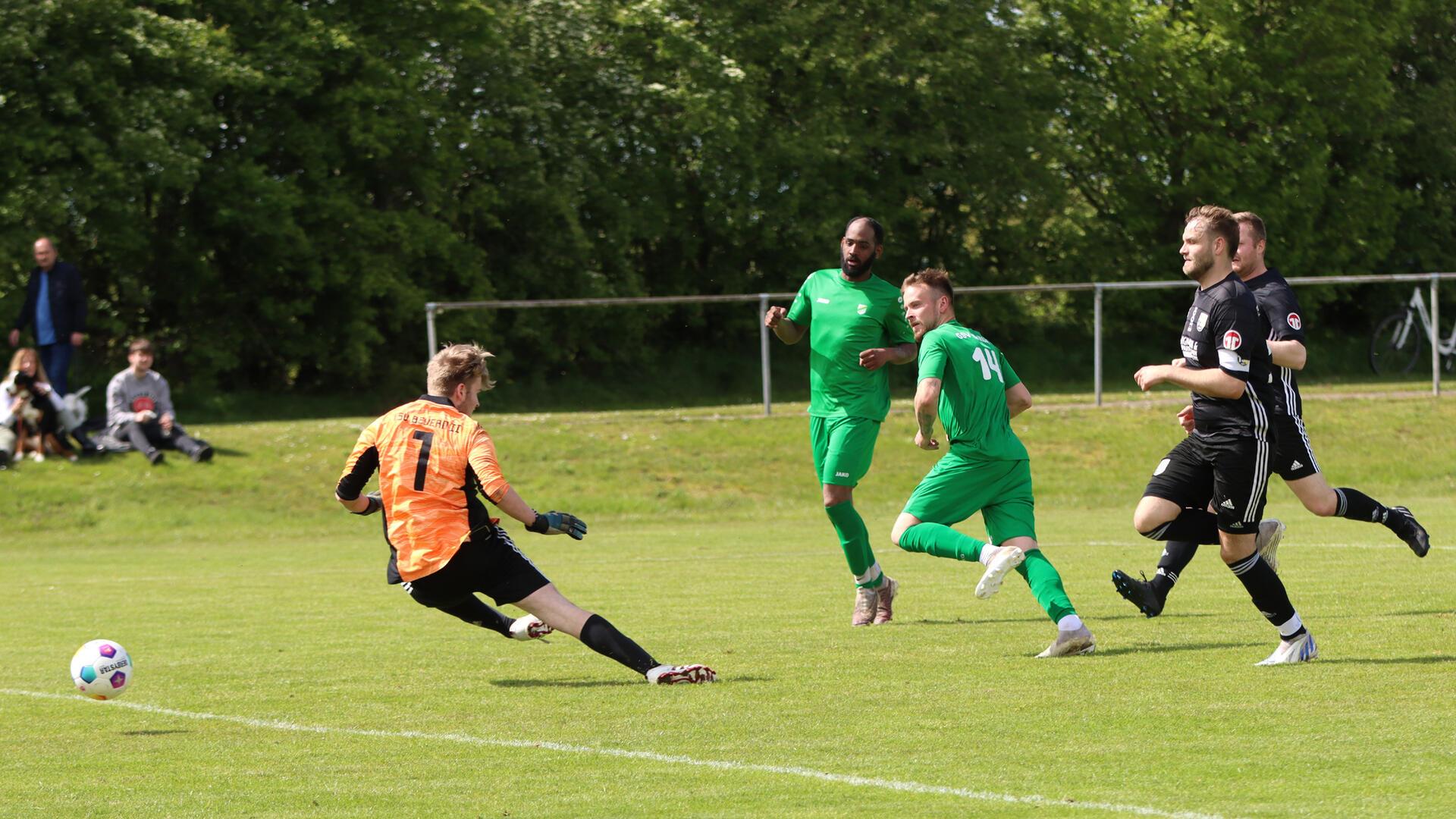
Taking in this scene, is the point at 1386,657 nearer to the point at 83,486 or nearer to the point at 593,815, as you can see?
the point at 593,815

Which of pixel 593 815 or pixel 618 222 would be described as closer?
A: pixel 593 815

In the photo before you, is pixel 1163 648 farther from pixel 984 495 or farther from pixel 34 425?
pixel 34 425

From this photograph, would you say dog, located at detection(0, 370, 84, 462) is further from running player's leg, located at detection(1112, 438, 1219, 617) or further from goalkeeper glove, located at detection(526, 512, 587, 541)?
running player's leg, located at detection(1112, 438, 1219, 617)

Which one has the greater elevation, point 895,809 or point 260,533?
point 895,809

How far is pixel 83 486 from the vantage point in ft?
58.5

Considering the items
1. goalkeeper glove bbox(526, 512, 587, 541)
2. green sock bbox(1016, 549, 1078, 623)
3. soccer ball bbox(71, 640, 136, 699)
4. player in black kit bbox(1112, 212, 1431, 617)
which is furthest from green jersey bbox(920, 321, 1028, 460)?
soccer ball bbox(71, 640, 136, 699)

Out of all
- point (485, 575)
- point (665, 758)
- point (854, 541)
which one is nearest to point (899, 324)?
point (854, 541)

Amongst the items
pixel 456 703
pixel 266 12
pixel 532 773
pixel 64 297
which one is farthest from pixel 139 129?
pixel 532 773

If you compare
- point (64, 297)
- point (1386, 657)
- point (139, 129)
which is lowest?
point (1386, 657)

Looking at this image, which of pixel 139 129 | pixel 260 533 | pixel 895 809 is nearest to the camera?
pixel 895 809

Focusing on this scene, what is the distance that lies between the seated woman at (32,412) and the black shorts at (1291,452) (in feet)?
45.1

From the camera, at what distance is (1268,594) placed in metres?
7.27

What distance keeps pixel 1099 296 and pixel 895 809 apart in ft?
58.0

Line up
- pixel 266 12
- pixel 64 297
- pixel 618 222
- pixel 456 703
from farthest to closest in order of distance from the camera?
pixel 618 222 → pixel 266 12 → pixel 64 297 → pixel 456 703
